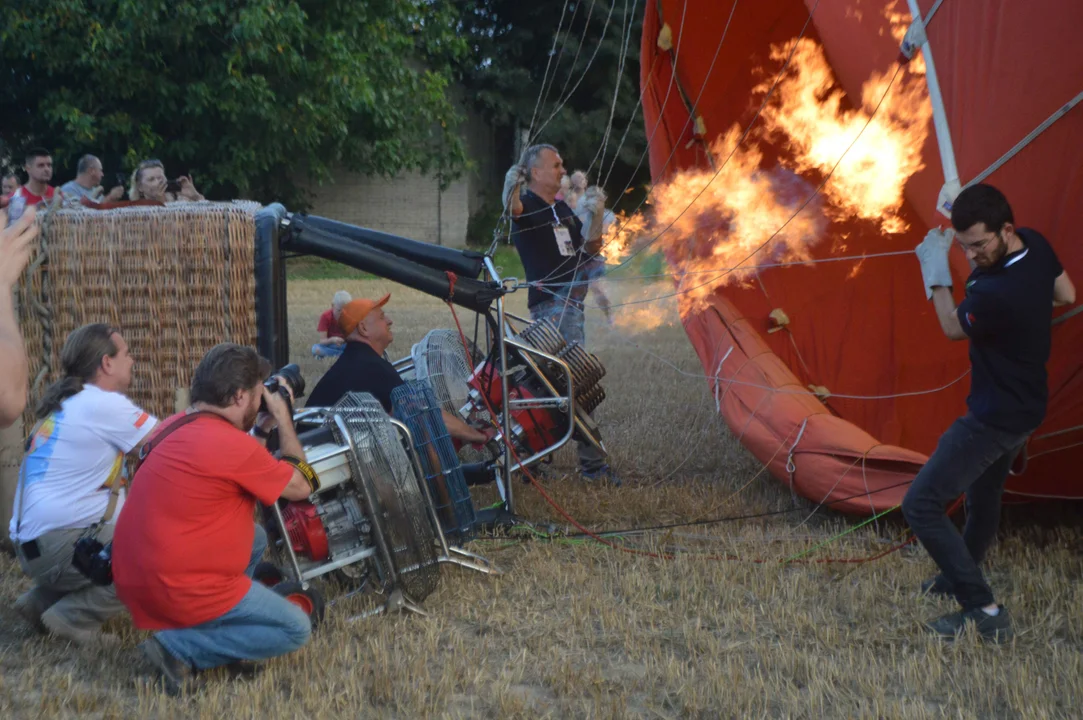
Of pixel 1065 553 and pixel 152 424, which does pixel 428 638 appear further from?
pixel 1065 553

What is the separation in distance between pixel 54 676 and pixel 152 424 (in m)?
0.95

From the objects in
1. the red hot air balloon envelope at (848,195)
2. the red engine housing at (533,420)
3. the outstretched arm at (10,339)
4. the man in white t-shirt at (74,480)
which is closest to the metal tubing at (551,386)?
the red engine housing at (533,420)

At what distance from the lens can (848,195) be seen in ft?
21.7

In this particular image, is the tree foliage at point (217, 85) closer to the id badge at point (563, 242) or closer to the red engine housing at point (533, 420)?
the id badge at point (563, 242)

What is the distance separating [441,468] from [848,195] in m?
3.23

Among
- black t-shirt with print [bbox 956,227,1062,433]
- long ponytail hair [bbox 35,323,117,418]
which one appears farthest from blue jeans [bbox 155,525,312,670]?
black t-shirt with print [bbox 956,227,1062,433]

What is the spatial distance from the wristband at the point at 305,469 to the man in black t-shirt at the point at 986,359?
7.17ft

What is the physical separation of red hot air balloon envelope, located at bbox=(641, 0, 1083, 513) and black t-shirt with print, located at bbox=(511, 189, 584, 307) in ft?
2.32

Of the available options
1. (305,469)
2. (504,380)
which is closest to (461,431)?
(504,380)

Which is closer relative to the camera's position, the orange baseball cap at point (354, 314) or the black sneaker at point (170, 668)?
the black sneaker at point (170, 668)

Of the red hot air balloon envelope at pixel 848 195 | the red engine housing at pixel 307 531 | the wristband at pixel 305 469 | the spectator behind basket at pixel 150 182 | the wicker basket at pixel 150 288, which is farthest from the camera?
the spectator behind basket at pixel 150 182

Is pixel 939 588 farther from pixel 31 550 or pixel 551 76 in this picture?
pixel 551 76

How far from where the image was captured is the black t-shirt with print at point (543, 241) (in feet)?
23.1

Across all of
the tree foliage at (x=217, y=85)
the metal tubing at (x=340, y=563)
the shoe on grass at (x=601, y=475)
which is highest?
the tree foliage at (x=217, y=85)
